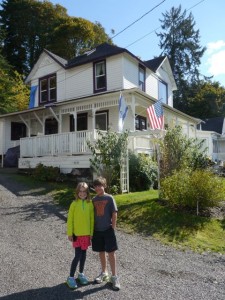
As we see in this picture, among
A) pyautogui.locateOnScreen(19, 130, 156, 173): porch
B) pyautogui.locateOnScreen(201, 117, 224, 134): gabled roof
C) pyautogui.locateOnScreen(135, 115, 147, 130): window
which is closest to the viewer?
pyautogui.locateOnScreen(19, 130, 156, 173): porch

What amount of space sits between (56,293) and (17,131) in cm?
2066

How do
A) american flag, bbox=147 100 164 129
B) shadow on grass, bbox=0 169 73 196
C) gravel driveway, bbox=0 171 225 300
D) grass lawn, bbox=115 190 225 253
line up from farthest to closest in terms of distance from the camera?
american flag, bbox=147 100 164 129 < shadow on grass, bbox=0 169 73 196 < grass lawn, bbox=115 190 225 253 < gravel driveway, bbox=0 171 225 300

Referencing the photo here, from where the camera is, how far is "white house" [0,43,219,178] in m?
16.2

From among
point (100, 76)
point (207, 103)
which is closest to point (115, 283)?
point (100, 76)

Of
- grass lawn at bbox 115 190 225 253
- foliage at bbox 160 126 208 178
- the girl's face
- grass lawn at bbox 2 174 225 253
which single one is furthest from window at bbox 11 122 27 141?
the girl's face

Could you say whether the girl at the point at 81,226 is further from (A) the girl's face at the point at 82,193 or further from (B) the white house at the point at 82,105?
(B) the white house at the point at 82,105

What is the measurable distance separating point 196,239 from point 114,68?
14688 mm

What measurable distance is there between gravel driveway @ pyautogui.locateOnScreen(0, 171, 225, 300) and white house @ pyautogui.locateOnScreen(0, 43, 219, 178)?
644 centimetres

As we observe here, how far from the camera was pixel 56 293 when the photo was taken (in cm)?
486

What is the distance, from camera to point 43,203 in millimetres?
11453

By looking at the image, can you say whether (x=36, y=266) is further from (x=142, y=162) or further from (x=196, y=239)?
(x=142, y=162)

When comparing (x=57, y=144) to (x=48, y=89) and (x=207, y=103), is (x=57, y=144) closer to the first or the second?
(x=48, y=89)

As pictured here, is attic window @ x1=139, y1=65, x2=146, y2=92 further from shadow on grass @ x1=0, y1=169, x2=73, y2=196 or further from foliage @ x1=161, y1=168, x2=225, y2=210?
foliage @ x1=161, y1=168, x2=225, y2=210

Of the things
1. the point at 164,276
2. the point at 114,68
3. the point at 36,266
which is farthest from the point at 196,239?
the point at 114,68
